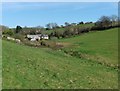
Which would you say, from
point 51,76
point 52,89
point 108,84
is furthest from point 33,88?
point 108,84

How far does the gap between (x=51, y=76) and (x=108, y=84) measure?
10.4ft

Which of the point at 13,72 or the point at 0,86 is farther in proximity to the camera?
the point at 13,72

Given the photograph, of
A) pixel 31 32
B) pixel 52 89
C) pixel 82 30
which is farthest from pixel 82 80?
pixel 31 32

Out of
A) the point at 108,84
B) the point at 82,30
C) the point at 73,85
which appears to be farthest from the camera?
the point at 82,30

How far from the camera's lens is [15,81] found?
12156 mm

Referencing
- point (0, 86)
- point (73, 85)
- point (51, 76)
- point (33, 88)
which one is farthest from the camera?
point (51, 76)

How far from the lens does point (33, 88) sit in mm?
11875

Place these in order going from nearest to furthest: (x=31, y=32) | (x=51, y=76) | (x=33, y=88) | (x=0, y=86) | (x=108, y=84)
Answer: (x=0, y=86), (x=33, y=88), (x=51, y=76), (x=108, y=84), (x=31, y=32)

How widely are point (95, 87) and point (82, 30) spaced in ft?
325

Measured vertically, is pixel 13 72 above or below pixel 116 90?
above

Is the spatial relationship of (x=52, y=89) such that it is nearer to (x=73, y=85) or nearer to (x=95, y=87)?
(x=73, y=85)

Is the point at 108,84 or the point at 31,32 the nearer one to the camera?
the point at 108,84

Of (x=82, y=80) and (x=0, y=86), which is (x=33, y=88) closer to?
(x=0, y=86)

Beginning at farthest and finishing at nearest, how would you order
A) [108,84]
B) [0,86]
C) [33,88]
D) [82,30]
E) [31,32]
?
[31,32], [82,30], [108,84], [33,88], [0,86]
